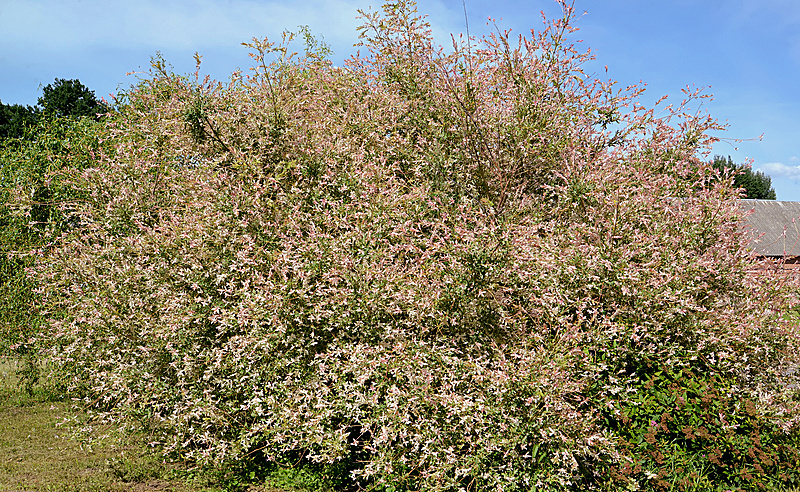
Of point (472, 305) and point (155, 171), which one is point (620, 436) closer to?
point (472, 305)

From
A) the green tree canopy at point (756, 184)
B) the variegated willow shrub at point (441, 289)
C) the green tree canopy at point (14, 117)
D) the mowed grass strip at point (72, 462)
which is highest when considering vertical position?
the green tree canopy at point (14, 117)

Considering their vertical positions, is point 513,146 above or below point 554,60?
below

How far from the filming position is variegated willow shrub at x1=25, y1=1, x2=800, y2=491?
5875 millimetres

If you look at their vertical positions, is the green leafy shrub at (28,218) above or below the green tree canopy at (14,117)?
below

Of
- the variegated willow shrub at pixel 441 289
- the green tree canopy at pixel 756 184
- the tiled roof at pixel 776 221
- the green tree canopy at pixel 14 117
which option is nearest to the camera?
the variegated willow shrub at pixel 441 289

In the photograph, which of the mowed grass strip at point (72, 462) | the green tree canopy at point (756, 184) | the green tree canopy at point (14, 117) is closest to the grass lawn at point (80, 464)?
the mowed grass strip at point (72, 462)

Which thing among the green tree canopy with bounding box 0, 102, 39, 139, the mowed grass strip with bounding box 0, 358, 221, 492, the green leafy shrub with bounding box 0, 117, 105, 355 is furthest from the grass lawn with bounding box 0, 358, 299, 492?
the green tree canopy with bounding box 0, 102, 39, 139

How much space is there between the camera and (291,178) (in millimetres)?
7957

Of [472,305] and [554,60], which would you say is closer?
[472,305]

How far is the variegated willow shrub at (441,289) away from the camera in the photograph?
5.88m

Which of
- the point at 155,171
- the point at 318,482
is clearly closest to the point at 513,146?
the point at 318,482

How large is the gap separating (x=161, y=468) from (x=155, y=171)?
14.9 feet

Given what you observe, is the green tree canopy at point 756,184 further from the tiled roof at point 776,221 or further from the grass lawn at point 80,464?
the grass lawn at point 80,464

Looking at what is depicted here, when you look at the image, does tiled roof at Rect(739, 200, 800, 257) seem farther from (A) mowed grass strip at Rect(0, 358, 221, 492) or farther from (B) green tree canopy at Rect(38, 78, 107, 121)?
(B) green tree canopy at Rect(38, 78, 107, 121)
